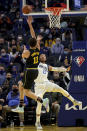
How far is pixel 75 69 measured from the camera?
40.4 feet

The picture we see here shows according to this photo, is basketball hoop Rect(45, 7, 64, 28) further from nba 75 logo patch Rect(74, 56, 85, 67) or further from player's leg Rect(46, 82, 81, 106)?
player's leg Rect(46, 82, 81, 106)

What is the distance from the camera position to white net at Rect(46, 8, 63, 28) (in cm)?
1179

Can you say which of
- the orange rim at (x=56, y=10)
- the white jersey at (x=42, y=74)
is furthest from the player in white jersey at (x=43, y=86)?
the orange rim at (x=56, y=10)

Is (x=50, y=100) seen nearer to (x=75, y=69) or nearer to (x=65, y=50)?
(x=75, y=69)

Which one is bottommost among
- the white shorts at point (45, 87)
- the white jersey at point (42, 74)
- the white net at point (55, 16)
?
the white shorts at point (45, 87)

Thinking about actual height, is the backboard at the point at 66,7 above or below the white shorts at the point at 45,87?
above

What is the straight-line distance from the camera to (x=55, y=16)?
1188 cm

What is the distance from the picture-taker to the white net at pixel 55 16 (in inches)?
464

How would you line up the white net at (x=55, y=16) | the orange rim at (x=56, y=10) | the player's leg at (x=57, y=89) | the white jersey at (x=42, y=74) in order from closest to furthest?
the player's leg at (x=57, y=89) < the white jersey at (x=42, y=74) < the white net at (x=55, y=16) < the orange rim at (x=56, y=10)

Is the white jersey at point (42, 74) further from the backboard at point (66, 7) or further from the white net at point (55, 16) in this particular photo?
the backboard at point (66, 7)

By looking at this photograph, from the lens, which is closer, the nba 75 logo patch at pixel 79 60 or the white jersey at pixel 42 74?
the white jersey at pixel 42 74

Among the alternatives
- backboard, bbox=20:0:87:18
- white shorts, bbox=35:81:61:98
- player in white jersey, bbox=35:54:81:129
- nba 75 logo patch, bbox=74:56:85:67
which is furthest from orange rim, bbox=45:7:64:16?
white shorts, bbox=35:81:61:98

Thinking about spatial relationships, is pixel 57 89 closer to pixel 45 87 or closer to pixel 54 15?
pixel 45 87

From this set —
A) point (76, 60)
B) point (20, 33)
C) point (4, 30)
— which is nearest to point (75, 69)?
point (76, 60)
